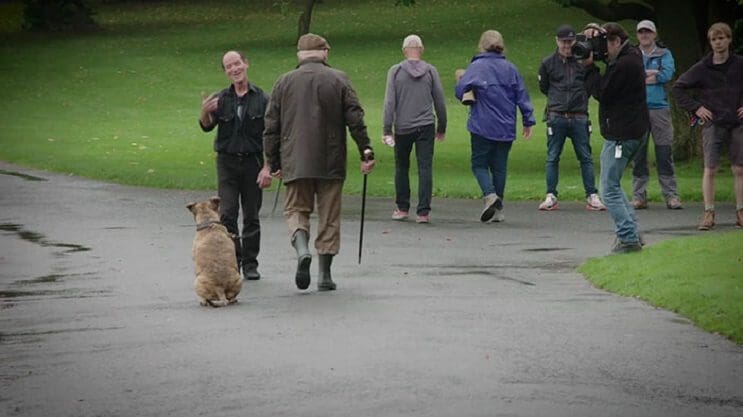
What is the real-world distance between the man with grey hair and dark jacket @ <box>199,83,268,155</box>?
2.39 feet

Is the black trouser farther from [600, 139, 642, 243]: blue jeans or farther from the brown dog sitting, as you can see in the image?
[600, 139, 642, 243]: blue jeans

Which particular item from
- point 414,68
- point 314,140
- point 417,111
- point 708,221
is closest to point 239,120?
point 314,140

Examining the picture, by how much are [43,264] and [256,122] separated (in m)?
2.81

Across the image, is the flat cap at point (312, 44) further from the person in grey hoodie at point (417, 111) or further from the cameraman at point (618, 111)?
the person in grey hoodie at point (417, 111)

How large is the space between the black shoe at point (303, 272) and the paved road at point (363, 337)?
19 cm

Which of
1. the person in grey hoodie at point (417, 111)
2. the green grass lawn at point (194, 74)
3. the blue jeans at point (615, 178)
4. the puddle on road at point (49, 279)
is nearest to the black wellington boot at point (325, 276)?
the puddle on road at point (49, 279)

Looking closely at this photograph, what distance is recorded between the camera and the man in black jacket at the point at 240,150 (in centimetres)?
1405

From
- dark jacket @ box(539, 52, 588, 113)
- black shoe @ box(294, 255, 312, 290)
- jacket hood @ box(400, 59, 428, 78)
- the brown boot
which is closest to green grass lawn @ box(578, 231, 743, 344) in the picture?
the brown boot

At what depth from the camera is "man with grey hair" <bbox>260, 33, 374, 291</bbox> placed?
13102mm

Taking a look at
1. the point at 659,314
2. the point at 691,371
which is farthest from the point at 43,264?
the point at 691,371

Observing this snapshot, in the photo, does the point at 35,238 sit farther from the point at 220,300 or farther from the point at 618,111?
the point at 618,111

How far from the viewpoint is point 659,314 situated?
11.7 meters

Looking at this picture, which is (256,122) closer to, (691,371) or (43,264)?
(43,264)

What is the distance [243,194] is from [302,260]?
4.88 ft
